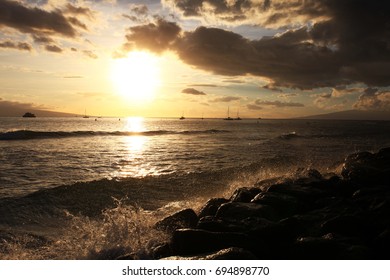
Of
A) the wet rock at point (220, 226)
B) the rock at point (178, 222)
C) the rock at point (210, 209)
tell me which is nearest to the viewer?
the wet rock at point (220, 226)

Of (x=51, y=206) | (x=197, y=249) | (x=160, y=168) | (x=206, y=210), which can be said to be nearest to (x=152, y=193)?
(x=51, y=206)

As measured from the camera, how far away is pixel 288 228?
7.67 metres

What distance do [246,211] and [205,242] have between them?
2.19m

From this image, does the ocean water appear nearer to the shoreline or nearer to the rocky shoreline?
the shoreline

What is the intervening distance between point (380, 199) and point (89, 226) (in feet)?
27.5

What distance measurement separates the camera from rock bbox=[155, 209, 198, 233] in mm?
9469

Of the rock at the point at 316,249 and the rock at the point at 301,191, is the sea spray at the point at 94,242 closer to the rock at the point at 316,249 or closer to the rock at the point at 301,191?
the rock at the point at 316,249

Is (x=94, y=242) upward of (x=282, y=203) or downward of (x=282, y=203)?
downward

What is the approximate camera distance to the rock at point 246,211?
880 cm

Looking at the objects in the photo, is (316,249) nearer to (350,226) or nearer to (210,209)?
(350,226)

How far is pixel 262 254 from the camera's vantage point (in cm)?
698

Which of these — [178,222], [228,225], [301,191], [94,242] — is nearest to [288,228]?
[228,225]

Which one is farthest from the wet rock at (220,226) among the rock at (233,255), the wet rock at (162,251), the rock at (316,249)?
the rock at (233,255)

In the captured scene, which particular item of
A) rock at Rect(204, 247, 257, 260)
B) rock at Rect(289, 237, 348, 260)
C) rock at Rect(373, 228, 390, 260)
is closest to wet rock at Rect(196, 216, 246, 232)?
rock at Rect(289, 237, 348, 260)
